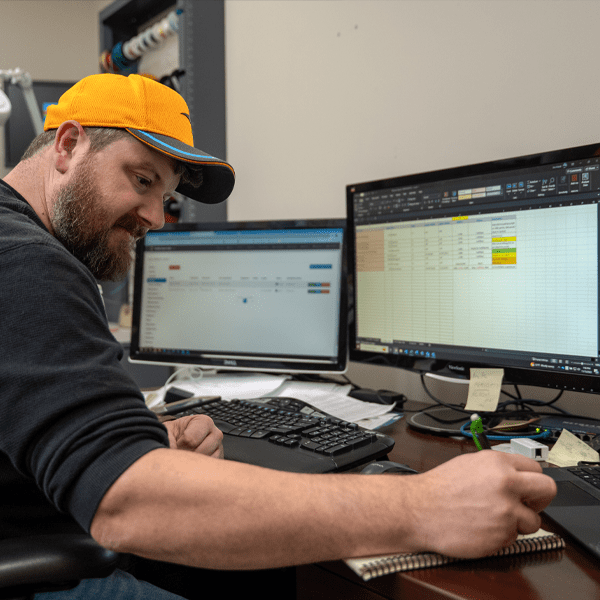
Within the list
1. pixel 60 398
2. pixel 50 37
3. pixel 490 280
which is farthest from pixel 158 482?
pixel 50 37

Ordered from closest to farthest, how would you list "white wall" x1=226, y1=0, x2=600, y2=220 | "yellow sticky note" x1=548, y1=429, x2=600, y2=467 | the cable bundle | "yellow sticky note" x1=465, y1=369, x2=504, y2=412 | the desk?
the desk → "yellow sticky note" x1=548, y1=429, x2=600, y2=467 → "yellow sticky note" x1=465, y1=369, x2=504, y2=412 → "white wall" x1=226, y1=0, x2=600, y2=220 → the cable bundle

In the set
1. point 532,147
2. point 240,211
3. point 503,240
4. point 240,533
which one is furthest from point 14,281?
point 240,211

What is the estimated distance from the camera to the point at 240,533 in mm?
466

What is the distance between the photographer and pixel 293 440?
0.77 m

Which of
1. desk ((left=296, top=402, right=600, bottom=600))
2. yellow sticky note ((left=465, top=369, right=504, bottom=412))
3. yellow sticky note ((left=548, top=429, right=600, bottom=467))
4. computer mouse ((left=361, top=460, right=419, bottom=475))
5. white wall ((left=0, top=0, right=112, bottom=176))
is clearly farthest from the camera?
white wall ((left=0, top=0, right=112, bottom=176))

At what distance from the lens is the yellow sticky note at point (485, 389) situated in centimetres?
93

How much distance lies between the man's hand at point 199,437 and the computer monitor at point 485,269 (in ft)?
1.48

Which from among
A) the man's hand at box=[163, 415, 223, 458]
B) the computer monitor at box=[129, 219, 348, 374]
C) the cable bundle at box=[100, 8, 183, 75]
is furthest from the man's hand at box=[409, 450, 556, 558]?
the cable bundle at box=[100, 8, 183, 75]

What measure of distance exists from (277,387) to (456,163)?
2.22 feet

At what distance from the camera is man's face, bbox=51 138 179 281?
0.77 metres

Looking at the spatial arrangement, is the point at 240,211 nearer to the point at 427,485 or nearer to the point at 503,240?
the point at 503,240

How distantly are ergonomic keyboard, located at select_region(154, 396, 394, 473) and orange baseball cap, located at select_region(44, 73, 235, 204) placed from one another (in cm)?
43

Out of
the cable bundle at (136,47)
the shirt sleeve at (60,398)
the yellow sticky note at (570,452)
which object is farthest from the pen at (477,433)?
the cable bundle at (136,47)

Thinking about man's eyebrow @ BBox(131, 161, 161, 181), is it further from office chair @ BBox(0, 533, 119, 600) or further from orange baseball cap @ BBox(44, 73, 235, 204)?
office chair @ BBox(0, 533, 119, 600)
